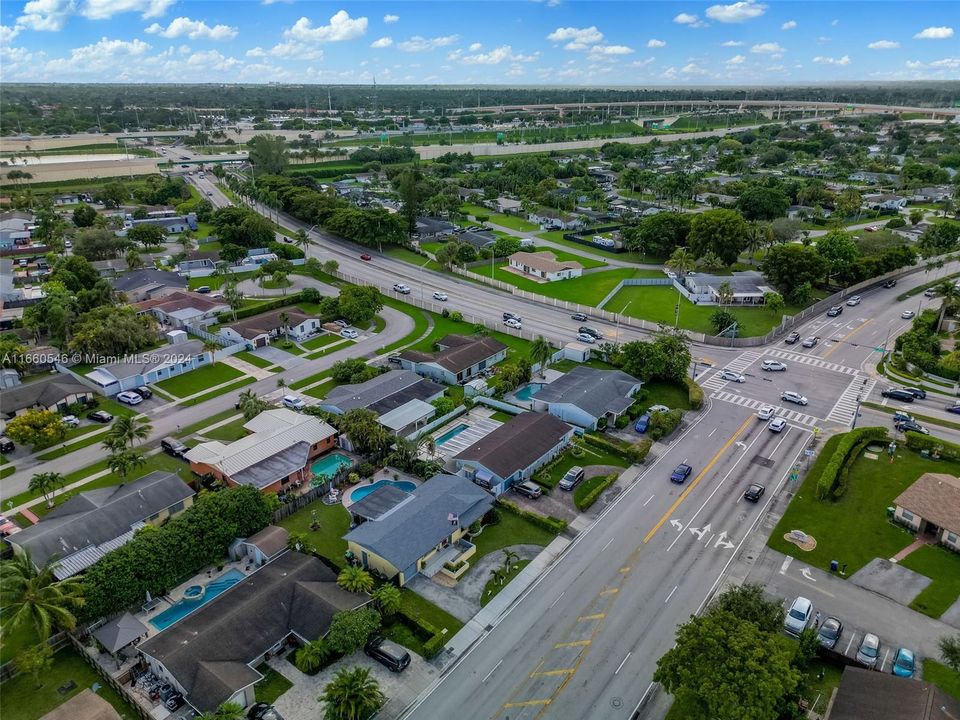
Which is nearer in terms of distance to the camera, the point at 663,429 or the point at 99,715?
the point at 99,715

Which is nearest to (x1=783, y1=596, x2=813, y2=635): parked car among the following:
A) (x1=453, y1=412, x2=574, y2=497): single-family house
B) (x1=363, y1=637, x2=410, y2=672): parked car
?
(x1=453, y1=412, x2=574, y2=497): single-family house

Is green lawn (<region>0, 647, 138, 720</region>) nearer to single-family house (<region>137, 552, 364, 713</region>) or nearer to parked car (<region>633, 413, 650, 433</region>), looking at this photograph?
single-family house (<region>137, 552, 364, 713</region>)

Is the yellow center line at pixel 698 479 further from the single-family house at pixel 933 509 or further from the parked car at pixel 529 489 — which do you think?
the single-family house at pixel 933 509

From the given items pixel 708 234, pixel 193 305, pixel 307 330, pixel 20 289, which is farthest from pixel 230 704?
pixel 708 234

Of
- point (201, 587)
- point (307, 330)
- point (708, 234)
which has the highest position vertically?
point (708, 234)

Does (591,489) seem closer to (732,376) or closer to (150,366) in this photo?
(732,376)

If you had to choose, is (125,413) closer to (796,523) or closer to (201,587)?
(201,587)
